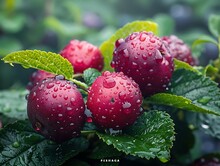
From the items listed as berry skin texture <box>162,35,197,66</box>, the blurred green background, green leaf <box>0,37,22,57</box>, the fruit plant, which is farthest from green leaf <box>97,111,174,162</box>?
green leaf <box>0,37,22,57</box>

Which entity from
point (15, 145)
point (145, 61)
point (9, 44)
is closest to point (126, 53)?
point (145, 61)

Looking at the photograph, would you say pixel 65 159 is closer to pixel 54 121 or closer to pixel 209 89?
pixel 54 121

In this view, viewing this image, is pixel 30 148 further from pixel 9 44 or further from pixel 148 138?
pixel 9 44

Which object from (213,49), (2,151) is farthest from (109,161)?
(213,49)

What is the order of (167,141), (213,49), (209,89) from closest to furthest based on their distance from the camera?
(167,141) < (209,89) < (213,49)

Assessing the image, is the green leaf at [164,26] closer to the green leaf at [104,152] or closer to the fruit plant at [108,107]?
the fruit plant at [108,107]

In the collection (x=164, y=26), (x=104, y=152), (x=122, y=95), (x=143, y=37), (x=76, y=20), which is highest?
(x=76, y=20)

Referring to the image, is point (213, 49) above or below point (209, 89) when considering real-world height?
above

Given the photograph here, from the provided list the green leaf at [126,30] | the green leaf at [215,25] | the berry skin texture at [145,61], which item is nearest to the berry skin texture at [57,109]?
the berry skin texture at [145,61]
